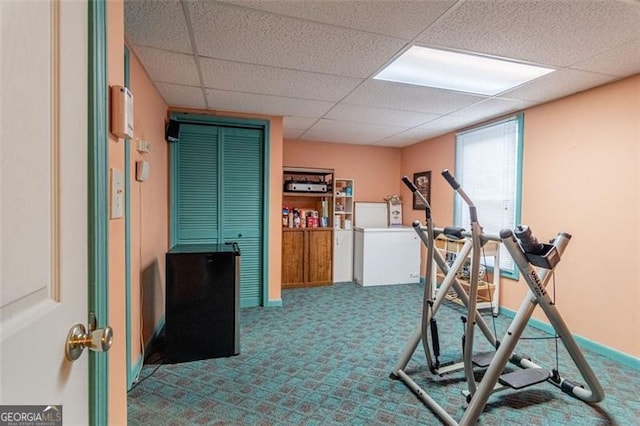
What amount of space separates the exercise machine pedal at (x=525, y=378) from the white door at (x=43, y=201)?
2.18 m

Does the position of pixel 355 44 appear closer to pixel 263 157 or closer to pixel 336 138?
pixel 263 157

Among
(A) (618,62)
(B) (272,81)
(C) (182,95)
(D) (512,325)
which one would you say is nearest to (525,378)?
(D) (512,325)

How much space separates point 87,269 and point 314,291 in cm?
399

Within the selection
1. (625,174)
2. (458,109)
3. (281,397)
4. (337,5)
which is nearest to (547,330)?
(625,174)

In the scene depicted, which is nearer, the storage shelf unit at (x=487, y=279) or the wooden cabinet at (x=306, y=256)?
the storage shelf unit at (x=487, y=279)

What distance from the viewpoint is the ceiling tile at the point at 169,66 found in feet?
7.43

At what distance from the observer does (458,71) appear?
268 cm

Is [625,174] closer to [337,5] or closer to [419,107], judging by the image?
[419,107]

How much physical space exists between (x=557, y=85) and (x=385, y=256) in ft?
9.92

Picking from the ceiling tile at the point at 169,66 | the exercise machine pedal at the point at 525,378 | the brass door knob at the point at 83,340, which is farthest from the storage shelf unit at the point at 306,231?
the brass door knob at the point at 83,340

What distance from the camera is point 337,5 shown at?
5.56ft

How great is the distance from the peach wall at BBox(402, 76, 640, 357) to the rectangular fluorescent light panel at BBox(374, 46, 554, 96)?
695 mm

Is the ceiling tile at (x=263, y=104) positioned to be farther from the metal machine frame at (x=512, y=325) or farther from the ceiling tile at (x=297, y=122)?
the metal machine frame at (x=512, y=325)

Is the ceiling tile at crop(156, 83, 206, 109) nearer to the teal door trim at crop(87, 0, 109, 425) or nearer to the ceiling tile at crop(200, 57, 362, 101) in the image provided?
the ceiling tile at crop(200, 57, 362, 101)
